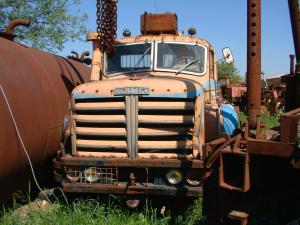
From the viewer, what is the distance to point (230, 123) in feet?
22.0

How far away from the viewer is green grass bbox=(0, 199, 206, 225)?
5027mm

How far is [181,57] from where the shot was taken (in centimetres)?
681

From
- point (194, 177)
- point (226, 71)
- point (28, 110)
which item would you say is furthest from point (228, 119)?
point (226, 71)

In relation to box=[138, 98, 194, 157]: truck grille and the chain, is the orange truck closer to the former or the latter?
box=[138, 98, 194, 157]: truck grille

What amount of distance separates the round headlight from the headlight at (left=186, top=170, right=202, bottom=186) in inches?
45.5

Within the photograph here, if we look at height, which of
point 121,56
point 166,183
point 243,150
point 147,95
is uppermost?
point 121,56

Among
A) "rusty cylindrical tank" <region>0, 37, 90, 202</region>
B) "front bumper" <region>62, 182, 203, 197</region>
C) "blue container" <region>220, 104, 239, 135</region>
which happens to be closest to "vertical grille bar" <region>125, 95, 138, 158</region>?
"front bumper" <region>62, 182, 203, 197</region>

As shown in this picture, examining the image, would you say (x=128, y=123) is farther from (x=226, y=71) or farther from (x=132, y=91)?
(x=226, y=71)

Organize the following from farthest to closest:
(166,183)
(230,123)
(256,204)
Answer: (230,123), (166,183), (256,204)

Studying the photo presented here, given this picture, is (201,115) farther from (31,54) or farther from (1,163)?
(31,54)

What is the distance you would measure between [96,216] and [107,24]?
9.70 feet

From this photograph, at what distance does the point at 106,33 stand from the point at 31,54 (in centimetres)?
120

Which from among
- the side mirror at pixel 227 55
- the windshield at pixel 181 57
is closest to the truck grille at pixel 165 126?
the windshield at pixel 181 57

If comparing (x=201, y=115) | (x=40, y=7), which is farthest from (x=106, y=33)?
(x=40, y=7)
